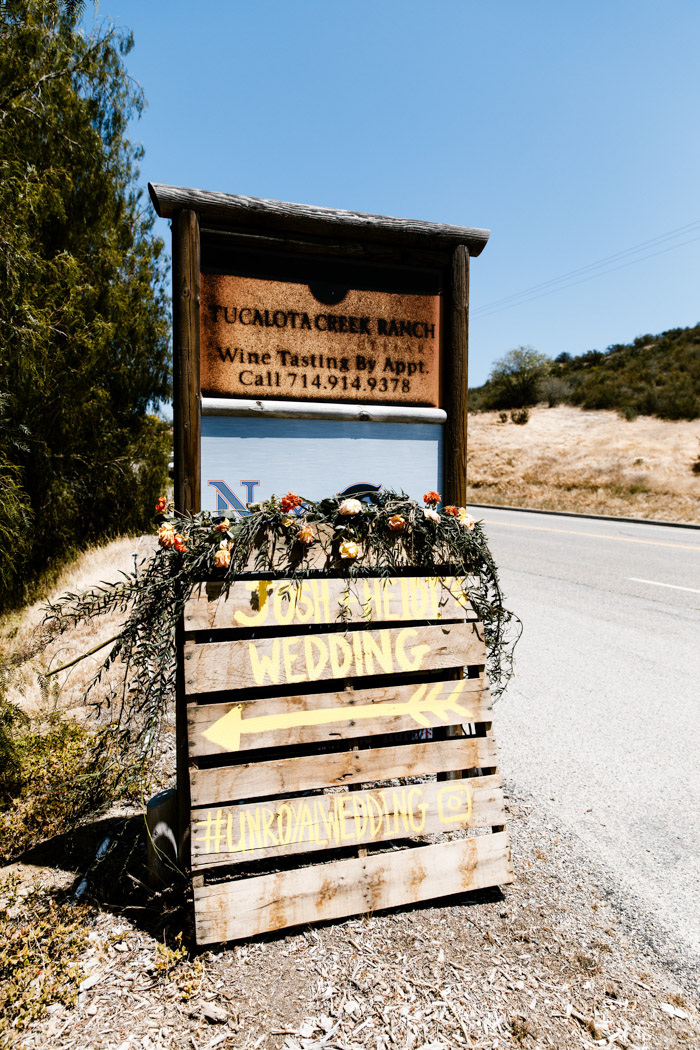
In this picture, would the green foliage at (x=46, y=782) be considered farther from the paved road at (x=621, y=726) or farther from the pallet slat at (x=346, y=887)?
the paved road at (x=621, y=726)

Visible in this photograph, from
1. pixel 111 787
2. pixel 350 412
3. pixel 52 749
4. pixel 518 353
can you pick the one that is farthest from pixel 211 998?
pixel 518 353

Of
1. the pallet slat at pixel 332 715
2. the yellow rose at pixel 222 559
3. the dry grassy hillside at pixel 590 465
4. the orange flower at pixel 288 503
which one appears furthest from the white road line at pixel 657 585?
the dry grassy hillside at pixel 590 465

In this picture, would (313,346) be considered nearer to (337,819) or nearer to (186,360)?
(186,360)

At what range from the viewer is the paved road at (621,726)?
293 centimetres

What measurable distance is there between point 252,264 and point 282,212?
0.26m

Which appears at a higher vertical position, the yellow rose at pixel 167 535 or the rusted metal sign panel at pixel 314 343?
the rusted metal sign panel at pixel 314 343

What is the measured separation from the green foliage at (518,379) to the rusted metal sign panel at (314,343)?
43.5 metres

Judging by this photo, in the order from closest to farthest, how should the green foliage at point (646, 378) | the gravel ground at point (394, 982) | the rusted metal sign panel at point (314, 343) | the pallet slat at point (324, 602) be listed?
the gravel ground at point (394, 982) < the pallet slat at point (324, 602) < the rusted metal sign panel at point (314, 343) < the green foliage at point (646, 378)

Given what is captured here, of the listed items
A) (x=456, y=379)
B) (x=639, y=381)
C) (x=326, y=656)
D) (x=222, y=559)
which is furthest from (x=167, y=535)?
(x=639, y=381)

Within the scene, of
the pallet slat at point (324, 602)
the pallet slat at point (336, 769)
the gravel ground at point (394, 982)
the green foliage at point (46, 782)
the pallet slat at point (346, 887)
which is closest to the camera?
the gravel ground at point (394, 982)

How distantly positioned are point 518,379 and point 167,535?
46.3m

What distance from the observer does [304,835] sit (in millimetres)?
2514

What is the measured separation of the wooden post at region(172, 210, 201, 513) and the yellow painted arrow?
94cm

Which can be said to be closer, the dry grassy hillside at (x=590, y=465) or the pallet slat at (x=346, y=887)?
the pallet slat at (x=346, y=887)
